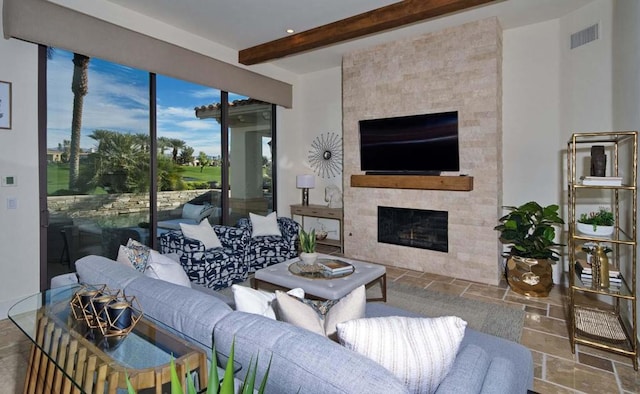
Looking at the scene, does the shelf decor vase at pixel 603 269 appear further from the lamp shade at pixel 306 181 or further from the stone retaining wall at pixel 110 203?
the stone retaining wall at pixel 110 203

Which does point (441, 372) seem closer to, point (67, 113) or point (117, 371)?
point (117, 371)

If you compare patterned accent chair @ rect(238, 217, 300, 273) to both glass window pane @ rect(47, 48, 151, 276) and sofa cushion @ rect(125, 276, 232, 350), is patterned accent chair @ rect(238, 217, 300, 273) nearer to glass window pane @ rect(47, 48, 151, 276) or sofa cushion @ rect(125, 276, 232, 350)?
glass window pane @ rect(47, 48, 151, 276)

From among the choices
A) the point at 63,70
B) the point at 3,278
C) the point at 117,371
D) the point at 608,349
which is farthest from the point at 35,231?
the point at 608,349

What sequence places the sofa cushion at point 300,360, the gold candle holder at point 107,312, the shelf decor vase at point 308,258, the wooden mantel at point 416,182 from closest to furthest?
the sofa cushion at point 300,360
the gold candle holder at point 107,312
the shelf decor vase at point 308,258
the wooden mantel at point 416,182

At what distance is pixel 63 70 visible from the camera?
11.5 feet

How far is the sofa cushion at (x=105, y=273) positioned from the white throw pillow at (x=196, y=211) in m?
2.54

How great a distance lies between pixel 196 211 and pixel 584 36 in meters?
5.14

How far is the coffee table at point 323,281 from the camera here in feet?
9.16

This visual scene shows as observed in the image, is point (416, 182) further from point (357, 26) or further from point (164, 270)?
point (164, 270)

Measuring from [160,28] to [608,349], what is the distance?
5.36m

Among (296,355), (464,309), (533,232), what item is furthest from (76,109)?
(533,232)

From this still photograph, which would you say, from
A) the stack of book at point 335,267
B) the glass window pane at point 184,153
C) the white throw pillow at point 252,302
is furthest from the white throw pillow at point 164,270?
the glass window pane at point 184,153

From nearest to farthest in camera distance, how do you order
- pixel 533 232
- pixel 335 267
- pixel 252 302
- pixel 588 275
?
pixel 252 302
pixel 588 275
pixel 335 267
pixel 533 232

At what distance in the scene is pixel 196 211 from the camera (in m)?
4.80
